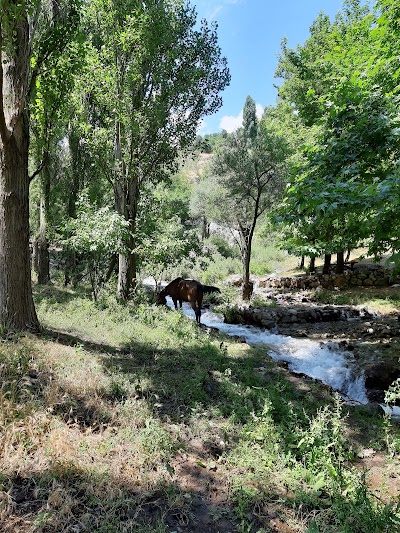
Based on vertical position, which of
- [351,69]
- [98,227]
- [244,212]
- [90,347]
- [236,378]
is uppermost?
[351,69]

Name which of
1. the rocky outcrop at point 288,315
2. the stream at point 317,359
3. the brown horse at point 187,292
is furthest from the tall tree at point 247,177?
the stream at point 317,359

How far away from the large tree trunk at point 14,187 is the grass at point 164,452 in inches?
28.2

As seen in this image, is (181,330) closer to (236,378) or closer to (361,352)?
(236,378)

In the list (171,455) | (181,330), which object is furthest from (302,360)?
(171,455)

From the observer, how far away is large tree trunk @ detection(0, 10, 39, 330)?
544cm

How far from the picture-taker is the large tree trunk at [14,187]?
5.44 meters

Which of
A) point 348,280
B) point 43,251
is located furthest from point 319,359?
point 43,251

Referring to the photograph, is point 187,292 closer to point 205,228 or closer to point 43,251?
point 43,251

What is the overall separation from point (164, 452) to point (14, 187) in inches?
187

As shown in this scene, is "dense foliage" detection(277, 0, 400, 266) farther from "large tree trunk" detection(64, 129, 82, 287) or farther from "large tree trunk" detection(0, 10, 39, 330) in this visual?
"large tree trunk" detection(64, 129, 82, 287)

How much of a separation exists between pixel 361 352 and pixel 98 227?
329 inches

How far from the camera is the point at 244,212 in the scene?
688 inches

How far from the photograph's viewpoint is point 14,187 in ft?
18.3

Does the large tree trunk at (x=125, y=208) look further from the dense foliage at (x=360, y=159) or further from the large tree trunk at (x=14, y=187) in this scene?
the dense foliage at (x=360, y=159)
